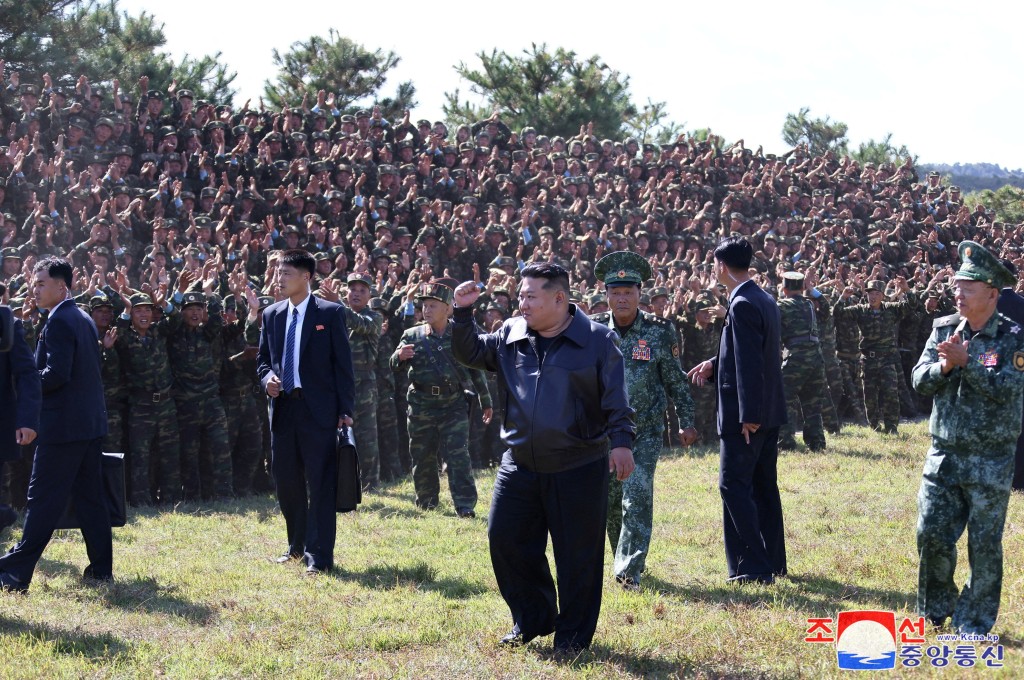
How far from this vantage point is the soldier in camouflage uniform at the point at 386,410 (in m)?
12.1

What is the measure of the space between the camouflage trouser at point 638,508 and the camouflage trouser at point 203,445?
516 cm

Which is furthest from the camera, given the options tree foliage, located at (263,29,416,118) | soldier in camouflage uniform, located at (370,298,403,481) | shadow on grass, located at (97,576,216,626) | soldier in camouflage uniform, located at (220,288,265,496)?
tree foliage, located at (263,29,416,118)

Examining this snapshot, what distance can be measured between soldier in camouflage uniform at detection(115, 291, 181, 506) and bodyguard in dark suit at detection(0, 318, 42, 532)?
3434mm

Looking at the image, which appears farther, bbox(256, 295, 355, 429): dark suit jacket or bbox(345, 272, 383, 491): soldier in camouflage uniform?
bbox(345, 272, 383, 491): soldier in camouflage uniform

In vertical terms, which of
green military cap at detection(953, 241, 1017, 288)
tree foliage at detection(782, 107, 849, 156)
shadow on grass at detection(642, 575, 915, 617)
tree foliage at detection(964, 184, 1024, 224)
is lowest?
shadow on grass at detection(642, 575, 915, 617)

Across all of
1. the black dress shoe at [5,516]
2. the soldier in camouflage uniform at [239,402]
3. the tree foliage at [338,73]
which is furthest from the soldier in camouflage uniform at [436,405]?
the tree foliage at [338,73]

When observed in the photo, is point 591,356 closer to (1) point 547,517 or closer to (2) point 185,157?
(1) point 547,517

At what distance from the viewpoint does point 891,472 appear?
11.5 m

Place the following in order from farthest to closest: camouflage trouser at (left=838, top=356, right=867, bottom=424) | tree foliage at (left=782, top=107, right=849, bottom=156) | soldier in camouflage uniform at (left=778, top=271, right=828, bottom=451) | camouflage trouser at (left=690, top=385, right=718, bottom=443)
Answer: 1. tree foliage at (left=782, top=107, right=849, bottom=156)
2. camouflage trouser at (left=838, top=356, right=867, bottom=424)
3. camouflage trouser at (left=690, top=385, right=718, bottom=443)
4. soldier in camouflage uniform at (left=778, top=271, right=828, bottom=451)

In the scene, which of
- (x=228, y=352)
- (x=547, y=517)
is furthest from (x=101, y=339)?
(x=547, y=517)

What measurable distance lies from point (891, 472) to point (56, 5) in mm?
22326

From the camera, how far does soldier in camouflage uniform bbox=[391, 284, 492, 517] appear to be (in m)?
9.73

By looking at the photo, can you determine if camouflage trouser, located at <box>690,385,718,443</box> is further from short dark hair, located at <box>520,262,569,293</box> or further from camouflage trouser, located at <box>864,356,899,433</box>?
short dark hair, located at <box>520,262,569,293</box>

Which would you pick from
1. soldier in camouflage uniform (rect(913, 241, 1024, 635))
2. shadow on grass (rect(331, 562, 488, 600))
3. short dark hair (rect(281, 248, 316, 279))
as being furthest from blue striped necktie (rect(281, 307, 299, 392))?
soldier in camouflage uniform (rect(913, 241, 1024, 635))
